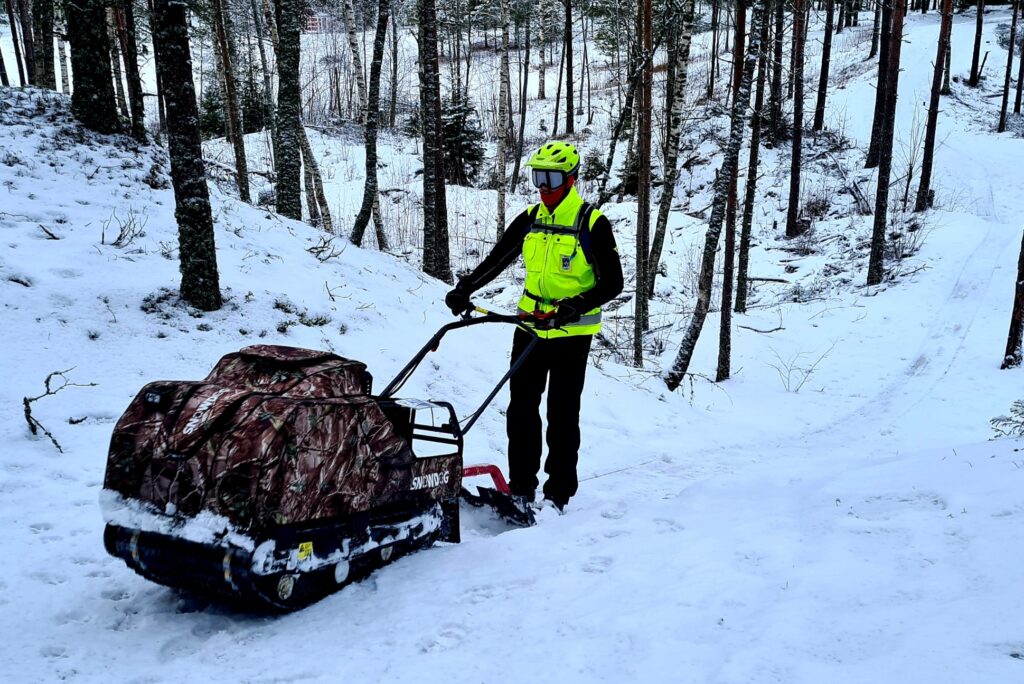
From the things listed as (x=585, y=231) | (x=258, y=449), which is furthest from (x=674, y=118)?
(x=258, y=449)

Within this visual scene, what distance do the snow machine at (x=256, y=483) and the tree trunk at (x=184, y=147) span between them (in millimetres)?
3387

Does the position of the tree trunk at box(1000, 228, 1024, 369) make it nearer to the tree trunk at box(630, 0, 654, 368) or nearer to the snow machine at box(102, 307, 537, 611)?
the tree trunk at box(630, 0, 654, 368)

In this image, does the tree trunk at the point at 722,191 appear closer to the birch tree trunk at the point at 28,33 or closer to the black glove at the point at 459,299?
the black glove at the point at 459,299

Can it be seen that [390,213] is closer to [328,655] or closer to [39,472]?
[39,472]

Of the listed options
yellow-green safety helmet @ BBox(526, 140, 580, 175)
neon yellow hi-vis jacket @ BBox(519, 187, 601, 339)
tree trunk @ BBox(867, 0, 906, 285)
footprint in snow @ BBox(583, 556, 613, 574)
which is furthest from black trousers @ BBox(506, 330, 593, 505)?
tree trunk @ BBox(867, 0, 906, 285)

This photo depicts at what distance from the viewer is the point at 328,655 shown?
280cm

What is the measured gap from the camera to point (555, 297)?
4.93 meters

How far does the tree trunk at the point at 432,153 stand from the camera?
37.3 ft

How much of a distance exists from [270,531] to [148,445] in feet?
2.35

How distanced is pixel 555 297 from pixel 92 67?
7972 millimetres

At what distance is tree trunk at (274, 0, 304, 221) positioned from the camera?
11961mm

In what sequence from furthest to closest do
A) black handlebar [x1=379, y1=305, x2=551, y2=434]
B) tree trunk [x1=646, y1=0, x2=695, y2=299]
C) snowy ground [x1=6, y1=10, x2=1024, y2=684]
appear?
1. tree trunk [x1=646, y1=0, x2=695, y2=299]
2. black handlebar [x1=379, y1=305, x2=551, y2=434]
3. snowy ground [x1=6, y1=10, x2=1024, y2=684]

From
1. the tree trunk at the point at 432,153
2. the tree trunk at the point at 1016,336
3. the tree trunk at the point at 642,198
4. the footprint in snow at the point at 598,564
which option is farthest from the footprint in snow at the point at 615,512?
the tree trunk at the point at 1016,336

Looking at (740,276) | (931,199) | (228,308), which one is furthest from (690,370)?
(931,199)
